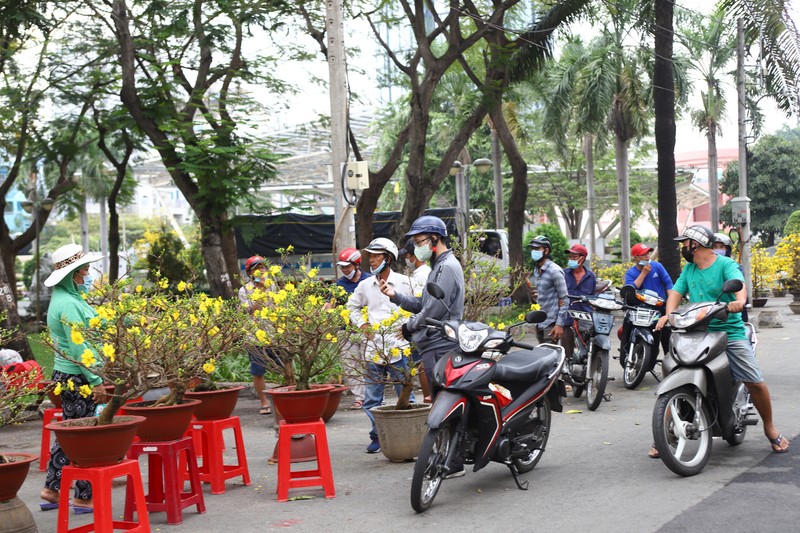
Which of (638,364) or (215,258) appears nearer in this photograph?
(638,364)

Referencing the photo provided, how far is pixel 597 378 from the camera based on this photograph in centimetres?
1031

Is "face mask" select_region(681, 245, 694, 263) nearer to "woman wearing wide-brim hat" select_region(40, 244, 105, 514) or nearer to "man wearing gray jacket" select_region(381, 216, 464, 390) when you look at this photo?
"man wearing gray jacket" select_region(381, 216, 464, 390)

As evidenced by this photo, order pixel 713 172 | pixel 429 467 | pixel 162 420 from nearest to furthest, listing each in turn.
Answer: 1. pixel 429 467
2. pixel 162 420
3. pixel 713 172

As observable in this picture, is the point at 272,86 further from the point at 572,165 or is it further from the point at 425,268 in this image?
the point at 572,165

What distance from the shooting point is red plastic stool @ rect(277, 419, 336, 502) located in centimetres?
687

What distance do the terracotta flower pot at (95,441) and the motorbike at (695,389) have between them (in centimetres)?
355

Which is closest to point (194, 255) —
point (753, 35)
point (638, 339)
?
point (753, 35)

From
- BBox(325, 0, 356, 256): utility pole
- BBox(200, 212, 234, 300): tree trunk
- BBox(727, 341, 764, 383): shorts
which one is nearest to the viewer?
BBox(727, 341, 764, 383): shorts

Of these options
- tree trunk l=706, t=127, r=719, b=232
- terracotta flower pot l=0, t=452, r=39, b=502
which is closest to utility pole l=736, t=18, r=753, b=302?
tree trunk l=706, t=127, r=719, b=232

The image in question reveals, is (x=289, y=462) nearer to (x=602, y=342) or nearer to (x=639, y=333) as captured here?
(x=602, y=342)

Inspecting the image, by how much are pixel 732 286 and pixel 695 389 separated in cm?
80

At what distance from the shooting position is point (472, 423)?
661 centimetres

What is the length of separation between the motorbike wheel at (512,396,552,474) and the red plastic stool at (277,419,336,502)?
4.59ft

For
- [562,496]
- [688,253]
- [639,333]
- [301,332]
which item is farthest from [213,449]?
[639,333]
